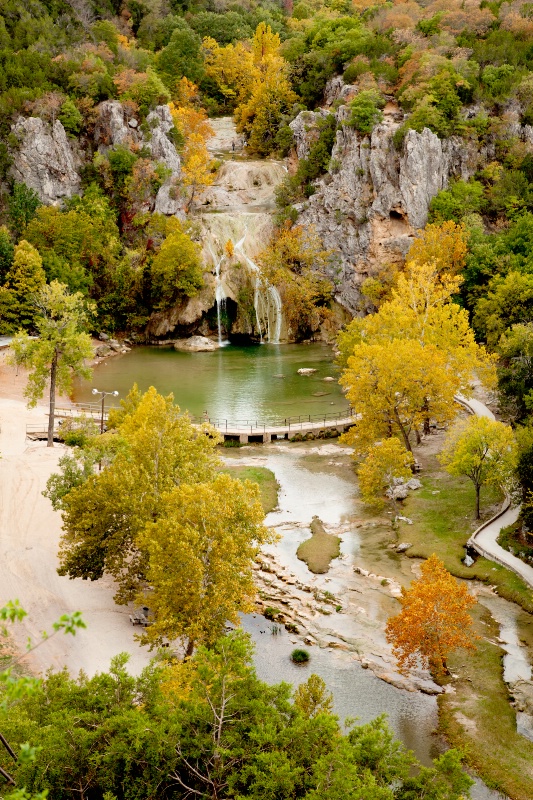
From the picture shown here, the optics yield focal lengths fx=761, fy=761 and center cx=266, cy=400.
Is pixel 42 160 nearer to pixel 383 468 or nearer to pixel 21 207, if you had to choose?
pixel 21 207

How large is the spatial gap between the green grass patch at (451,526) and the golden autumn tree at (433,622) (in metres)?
5.80

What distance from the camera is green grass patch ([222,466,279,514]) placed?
45250 mm

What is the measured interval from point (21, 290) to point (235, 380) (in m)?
22.5

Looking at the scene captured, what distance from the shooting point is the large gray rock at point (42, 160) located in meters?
84.9

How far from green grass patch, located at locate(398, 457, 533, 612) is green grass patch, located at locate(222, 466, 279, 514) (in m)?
7.83

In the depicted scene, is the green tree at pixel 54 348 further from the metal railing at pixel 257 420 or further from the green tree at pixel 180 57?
the green tree at pixel 180 57

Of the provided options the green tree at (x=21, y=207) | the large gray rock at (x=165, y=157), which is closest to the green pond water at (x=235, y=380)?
the large gray rock at (x=165, y=157)

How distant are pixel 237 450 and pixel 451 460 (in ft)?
53.0

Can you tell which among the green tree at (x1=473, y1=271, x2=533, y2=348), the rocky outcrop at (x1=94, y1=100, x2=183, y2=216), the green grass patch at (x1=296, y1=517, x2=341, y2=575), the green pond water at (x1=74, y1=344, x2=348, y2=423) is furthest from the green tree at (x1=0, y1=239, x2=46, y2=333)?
the green grass patch at (x1=296, y1=517, x2=341, y2=575)

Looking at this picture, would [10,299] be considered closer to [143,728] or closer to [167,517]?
[167,517]

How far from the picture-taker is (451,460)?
44844mm

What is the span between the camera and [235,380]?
68500 millimetres

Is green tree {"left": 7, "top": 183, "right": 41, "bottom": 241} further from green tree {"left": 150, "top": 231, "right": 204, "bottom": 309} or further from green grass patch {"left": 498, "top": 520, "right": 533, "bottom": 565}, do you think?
green grass patch {"left": 498, "top": 520, "right": 533, "bottom": 565}

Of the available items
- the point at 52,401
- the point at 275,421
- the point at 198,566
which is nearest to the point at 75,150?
the point at 275,421
